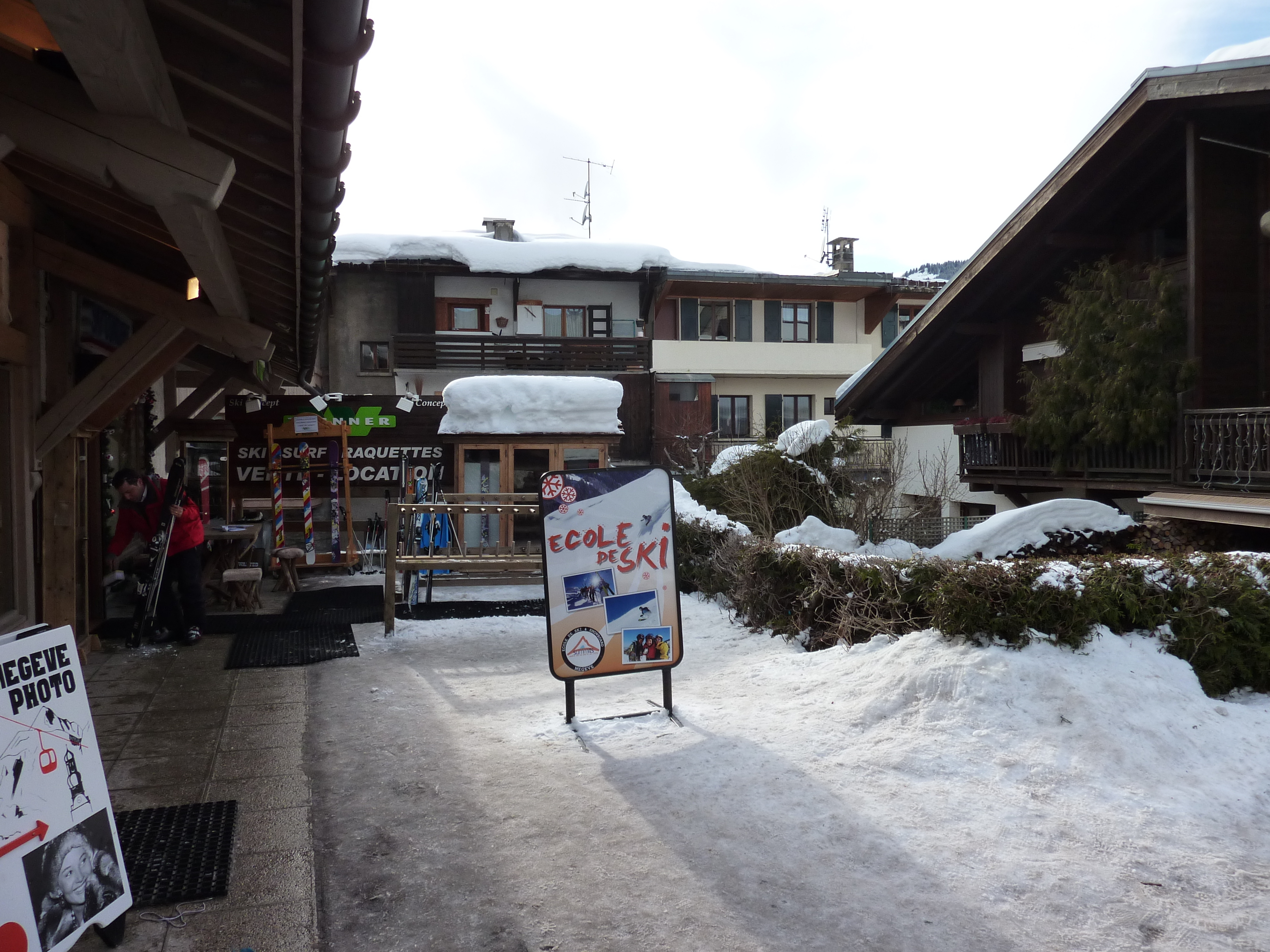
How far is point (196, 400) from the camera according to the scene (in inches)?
541

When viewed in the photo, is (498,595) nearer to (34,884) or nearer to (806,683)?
(806,683)

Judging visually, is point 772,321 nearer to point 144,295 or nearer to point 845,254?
point 845,254

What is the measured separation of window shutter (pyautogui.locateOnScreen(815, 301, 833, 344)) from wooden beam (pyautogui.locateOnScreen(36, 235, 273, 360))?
24.7 meters

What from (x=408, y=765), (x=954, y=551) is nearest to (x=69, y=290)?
(x=408, y=765)

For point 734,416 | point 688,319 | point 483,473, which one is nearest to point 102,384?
point 483,473

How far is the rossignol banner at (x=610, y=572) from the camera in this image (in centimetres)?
555

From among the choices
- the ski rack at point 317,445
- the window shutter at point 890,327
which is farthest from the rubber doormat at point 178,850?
the window shutter at point 890,327

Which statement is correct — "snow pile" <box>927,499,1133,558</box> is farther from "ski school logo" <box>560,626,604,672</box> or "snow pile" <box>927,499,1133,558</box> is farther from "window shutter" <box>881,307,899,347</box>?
"window shutter" <box>881,307,899,347</box>

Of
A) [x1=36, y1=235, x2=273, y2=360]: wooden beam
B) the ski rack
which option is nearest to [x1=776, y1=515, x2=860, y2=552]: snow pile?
[x1=36, y1=235, x2=273, y2=360]: wooden beam

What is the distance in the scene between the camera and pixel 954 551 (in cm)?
862

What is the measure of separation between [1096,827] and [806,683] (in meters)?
2.31

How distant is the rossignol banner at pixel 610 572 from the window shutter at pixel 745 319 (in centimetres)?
2494

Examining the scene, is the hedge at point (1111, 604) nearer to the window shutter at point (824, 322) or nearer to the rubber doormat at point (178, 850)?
the rubber doormat at point (178, 850)

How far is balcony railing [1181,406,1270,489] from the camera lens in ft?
27.9
